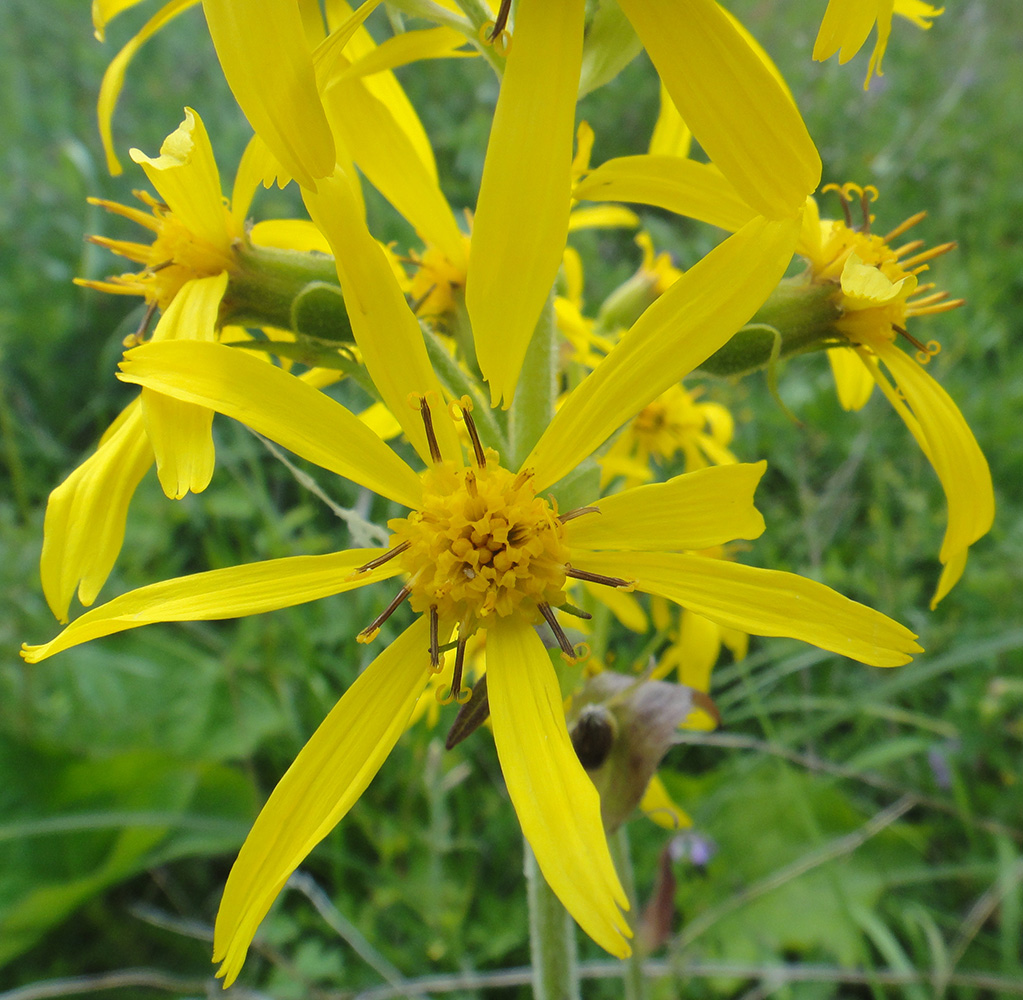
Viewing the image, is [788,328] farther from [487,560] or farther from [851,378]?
[487,560]

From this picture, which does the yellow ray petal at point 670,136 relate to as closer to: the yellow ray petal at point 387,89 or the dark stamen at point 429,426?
the yellow ray petal at point 387,89

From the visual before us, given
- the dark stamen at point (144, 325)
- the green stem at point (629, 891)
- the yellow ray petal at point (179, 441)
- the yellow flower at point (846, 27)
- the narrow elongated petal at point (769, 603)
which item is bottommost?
the green stem at point (629, 891)

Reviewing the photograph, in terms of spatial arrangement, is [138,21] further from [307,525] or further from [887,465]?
[887,465]

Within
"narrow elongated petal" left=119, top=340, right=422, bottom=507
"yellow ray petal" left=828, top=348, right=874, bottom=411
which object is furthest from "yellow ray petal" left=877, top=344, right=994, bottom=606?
"narrow elongated petal" left=119, top=340, right=422, bottom=507

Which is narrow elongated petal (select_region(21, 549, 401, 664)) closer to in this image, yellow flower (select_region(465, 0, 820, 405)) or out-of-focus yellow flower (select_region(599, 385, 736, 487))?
yellow flower (select_region(465, 0, 820, 405))

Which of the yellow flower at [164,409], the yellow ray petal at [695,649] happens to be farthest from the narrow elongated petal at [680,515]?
the yellow ray petal at [695,649]

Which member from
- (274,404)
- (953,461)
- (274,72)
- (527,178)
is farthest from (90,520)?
(953,461)
